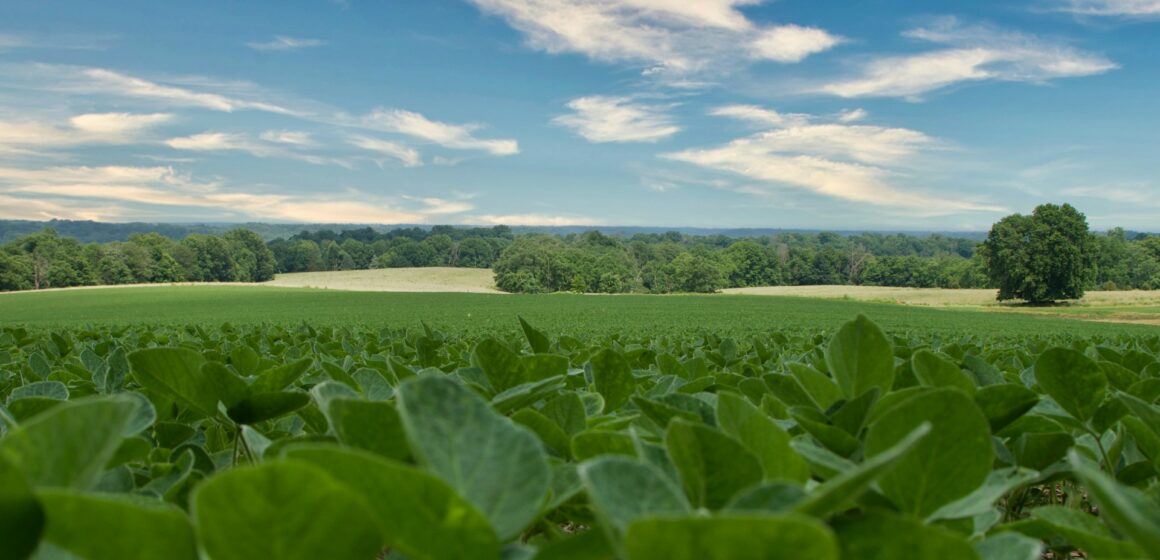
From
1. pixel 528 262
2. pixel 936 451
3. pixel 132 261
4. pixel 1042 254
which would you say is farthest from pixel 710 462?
pixel 132 261

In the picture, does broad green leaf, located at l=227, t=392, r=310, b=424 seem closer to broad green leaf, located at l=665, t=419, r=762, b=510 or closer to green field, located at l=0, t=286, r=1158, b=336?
broad green leaf, located at l=665, t=419, r=762, b=510

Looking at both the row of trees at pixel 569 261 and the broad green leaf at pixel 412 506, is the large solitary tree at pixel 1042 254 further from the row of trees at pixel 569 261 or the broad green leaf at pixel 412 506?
the broad green leaf at pixel 412 506

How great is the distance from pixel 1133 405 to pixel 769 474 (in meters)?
0.48

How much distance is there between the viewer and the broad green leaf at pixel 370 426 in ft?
2.10

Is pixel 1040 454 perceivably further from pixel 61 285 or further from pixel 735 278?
pixel 735 278

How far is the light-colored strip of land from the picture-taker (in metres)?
91.3

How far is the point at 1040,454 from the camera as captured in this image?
1062 millimetres

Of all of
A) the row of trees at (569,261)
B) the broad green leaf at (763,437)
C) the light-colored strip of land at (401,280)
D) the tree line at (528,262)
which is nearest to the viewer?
the broad green leaf at (763,437)

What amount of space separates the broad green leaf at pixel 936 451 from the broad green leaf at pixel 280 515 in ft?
1.56

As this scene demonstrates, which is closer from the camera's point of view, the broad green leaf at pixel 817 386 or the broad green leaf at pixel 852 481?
the broad green leaf at pixel 852 481

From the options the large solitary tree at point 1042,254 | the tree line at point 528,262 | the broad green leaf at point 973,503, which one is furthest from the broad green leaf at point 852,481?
the tree line at point 528,262

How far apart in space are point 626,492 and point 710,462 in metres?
0.18

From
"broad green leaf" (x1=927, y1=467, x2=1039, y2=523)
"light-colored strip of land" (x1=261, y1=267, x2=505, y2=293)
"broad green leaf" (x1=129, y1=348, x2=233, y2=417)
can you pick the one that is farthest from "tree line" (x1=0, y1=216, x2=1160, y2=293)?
"broad green leaf" (x1=129, y1=348, x2=233, y2=417)

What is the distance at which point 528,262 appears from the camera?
10800 cm
